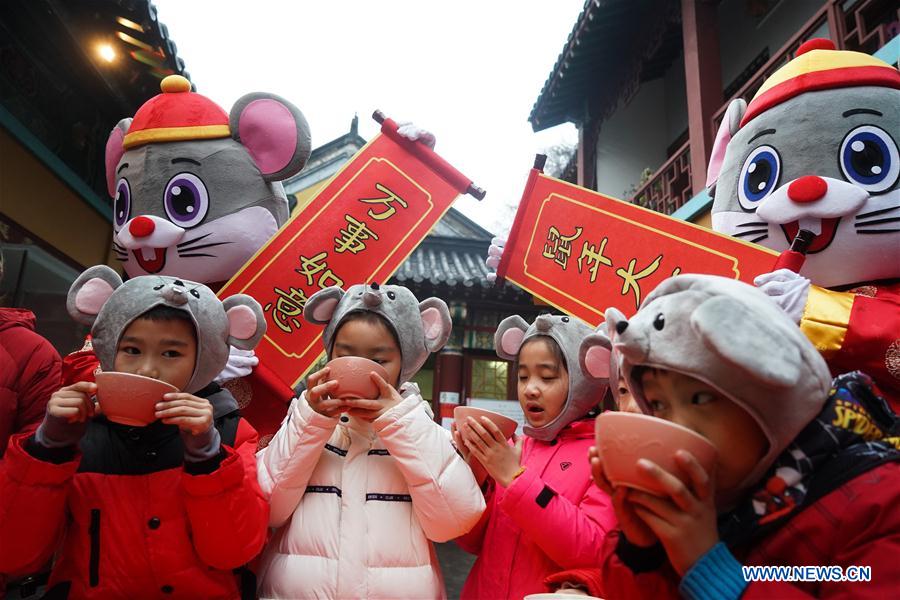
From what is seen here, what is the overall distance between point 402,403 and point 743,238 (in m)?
1.85

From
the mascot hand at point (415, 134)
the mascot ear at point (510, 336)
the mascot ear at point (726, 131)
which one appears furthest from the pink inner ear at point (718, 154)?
the mascot hand at point (415, 134)

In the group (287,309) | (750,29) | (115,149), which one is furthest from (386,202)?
(750,29)

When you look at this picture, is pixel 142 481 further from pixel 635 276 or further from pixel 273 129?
pixel 635 276

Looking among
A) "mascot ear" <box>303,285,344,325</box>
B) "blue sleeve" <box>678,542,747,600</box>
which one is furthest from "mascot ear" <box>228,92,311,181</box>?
"blue sleeve" <box>678,542,747,600</box>

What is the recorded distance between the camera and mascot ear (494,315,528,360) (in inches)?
114

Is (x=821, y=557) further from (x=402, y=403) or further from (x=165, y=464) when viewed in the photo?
(x=165, y=464)

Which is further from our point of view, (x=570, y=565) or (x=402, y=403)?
(x=402, y=403)

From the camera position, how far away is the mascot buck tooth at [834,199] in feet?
7.09

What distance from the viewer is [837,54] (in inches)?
109

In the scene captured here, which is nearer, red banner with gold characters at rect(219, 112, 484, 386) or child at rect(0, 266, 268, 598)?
child at rect(0, 266, 268, 598)

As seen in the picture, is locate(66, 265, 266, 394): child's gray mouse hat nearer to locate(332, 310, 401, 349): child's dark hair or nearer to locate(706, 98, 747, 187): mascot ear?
locate(332, 310, 401, 349): child's dark hair

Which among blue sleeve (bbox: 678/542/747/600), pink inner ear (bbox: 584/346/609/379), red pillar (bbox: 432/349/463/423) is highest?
pink inner ear (bbox: 584/346/609/379)

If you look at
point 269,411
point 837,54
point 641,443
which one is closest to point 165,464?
point 269,411

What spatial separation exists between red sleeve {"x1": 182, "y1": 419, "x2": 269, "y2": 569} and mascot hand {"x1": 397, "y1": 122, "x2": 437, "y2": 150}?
253 cm
